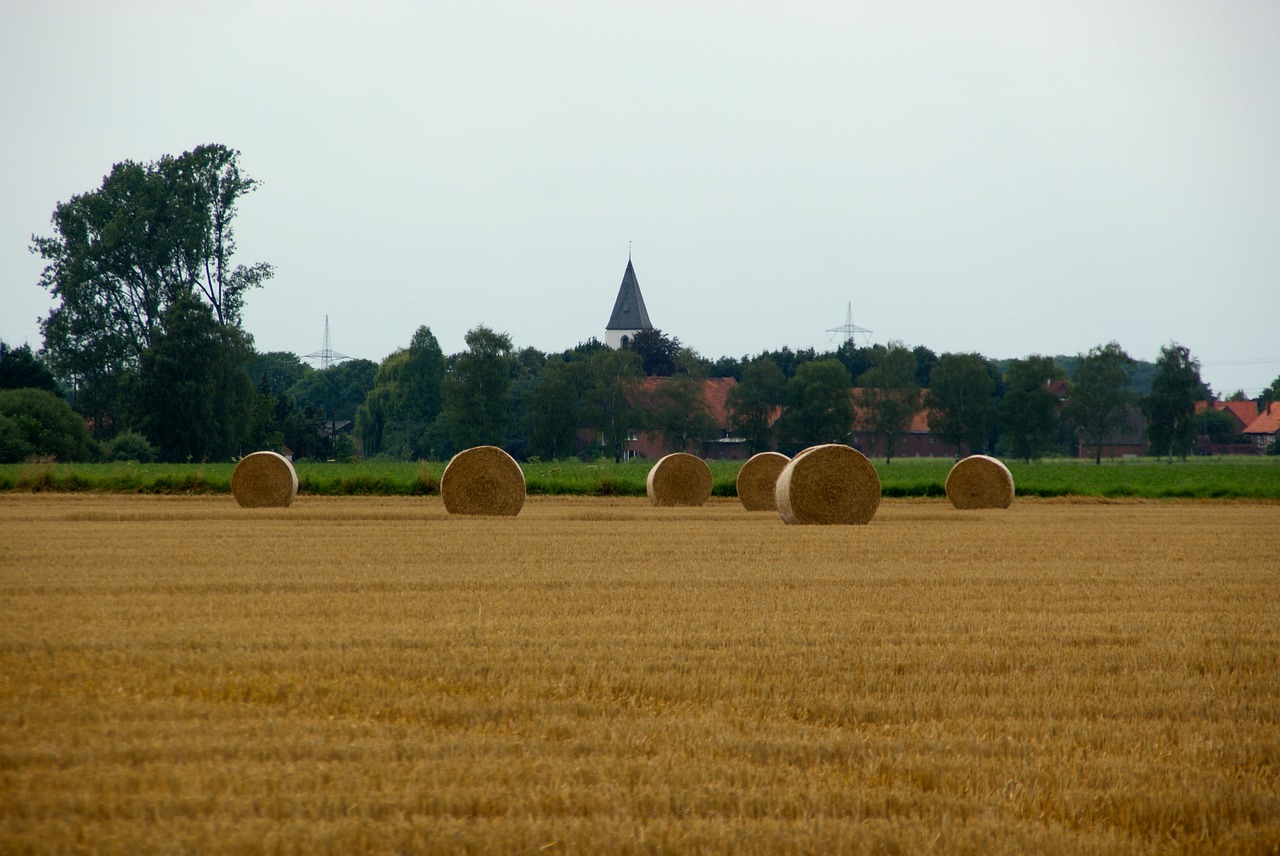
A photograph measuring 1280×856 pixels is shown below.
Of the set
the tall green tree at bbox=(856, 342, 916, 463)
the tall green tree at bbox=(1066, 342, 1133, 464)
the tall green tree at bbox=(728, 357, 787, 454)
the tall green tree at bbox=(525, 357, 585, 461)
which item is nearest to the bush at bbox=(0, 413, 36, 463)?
the tall green tree at bbox=(525, 357, 585, 461)

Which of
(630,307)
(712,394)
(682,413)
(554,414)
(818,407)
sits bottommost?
(554,414)

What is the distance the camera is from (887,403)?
9312cm

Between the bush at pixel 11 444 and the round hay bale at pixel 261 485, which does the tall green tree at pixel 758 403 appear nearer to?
the bush at pixel 11 444

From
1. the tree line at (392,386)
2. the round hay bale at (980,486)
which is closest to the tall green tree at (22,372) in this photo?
the tree line at (392,386)

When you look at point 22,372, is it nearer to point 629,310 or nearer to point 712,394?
point 712,394

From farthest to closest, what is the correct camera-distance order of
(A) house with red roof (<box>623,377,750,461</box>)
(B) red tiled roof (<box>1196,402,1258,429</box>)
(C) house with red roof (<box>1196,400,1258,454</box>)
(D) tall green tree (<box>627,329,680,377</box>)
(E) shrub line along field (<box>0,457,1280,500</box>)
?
(B) red tiled roof (<box>1196,402,1258,429</box>), (C) house with red roof (<box>1196,400,1258,454</box>), (D) tall green tree (<box>627,329,680,377</box>), (A) house with red roof (<box>623,377,750,461</box>), (E) shrub line along field (<box>0,457,1280,500</box>)

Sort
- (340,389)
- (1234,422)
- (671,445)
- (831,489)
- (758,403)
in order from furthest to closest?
(340,389), (1234,422), (671,445), (758,403), (831,489)

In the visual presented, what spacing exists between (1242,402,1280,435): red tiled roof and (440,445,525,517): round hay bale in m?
124

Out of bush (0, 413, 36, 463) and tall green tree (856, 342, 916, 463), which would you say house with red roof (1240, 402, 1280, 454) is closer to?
tall green tree (856, 342, 916, 463)

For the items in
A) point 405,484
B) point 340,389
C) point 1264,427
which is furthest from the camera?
point 1264,427

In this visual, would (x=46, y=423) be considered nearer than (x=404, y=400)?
Yes

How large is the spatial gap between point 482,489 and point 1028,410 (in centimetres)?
7323

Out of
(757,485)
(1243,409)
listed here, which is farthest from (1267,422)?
(757,485)

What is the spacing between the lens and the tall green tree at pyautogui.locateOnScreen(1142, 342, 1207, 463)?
300 feet
